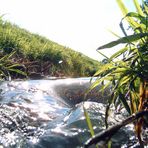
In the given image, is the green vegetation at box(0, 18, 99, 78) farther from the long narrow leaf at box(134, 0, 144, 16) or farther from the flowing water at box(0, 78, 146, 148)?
the long narrow leaf at box(134, 0, 144, 16)

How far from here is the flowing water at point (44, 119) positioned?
9.64ft

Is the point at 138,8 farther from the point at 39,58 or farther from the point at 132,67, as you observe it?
the point at 39,58

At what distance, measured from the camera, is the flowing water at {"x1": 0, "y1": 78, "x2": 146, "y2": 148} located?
116 inches

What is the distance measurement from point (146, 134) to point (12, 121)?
1469 millimetres

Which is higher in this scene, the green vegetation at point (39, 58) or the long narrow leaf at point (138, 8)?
the long narrow leaf at point (138, 8)

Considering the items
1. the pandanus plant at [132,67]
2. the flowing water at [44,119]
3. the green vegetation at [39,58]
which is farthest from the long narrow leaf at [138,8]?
the green vegetation at [39,58]

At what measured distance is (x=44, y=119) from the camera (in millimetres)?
3742

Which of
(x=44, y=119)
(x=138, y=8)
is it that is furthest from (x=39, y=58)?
(x=138, y=8)

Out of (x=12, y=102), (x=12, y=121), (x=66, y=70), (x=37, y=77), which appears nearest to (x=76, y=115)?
(x=12, y=121)

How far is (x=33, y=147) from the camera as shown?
9.37ft

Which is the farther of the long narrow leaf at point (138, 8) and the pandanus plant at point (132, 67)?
the long narrow leaf at point (138, 8)

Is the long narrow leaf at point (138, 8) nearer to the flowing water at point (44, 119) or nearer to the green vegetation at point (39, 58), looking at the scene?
the flowing water at point (44, 119)

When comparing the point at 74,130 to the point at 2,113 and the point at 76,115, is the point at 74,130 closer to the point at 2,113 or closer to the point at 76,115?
the point at 76,115

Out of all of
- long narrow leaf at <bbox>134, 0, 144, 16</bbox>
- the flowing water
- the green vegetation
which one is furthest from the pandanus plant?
the green vegetation
